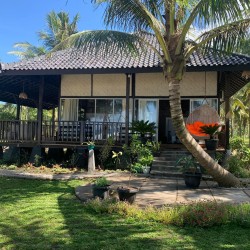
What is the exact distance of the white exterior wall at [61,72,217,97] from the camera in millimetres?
13539

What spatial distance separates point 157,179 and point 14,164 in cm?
630

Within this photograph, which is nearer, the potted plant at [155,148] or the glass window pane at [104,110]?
the potted plant at [155,148]

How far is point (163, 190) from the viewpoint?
27.1ft

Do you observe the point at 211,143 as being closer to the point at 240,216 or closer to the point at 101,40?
the point at 101,40

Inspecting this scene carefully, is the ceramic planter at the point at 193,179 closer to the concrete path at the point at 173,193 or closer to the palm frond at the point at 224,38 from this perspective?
the concrete path at the point at 173,193

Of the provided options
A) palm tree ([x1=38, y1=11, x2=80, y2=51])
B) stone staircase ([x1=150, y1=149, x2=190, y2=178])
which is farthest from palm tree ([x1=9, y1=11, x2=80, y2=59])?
stone staircase ([x1=150, y1=149, x2=190, y2=178])

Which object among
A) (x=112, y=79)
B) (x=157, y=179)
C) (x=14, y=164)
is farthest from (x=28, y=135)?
(x=157, y=179)

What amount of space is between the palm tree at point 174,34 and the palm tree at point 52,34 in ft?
73.3

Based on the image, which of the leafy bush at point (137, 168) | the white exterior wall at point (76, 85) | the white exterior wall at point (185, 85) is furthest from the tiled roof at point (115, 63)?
the leafy bush at point (137, 168)

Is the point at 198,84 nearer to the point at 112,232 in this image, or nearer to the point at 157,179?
the point at 157,179

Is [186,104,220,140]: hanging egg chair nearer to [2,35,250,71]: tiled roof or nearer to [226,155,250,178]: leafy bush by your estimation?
[226,155,250,178]: leafy bush

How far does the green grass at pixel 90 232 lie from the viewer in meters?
4.45

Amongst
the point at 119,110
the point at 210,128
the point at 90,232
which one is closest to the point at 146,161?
the point at 210,128

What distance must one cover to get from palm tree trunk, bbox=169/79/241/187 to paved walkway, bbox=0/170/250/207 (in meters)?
0.30
